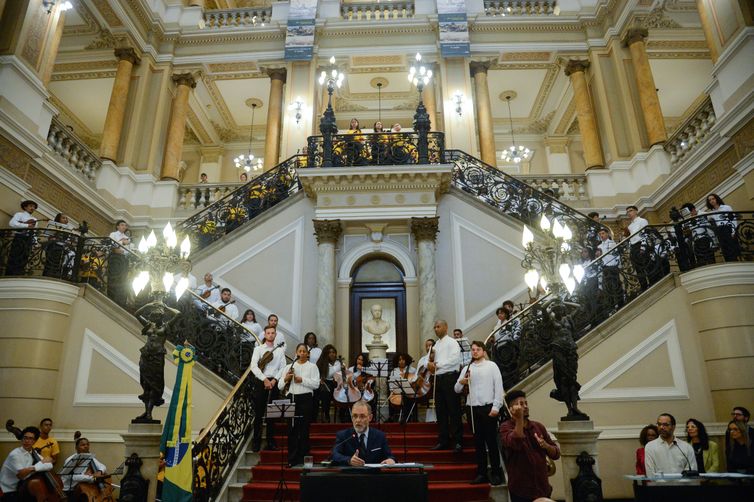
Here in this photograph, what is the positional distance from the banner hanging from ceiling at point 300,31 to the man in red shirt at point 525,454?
43.2 ft

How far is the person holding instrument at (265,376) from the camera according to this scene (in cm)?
635

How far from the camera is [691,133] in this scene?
35.3 ft

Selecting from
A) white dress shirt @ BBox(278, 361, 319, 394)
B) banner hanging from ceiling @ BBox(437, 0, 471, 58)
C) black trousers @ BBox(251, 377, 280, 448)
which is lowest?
black trousers @ BBox(251, 377, 280, 448)

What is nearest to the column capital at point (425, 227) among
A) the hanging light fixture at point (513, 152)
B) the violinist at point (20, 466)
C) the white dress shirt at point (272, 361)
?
the white dress shirt at point (272, 361)

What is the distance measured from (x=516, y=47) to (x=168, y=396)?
13428 mm

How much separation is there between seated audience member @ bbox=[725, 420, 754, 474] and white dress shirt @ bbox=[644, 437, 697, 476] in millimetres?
549

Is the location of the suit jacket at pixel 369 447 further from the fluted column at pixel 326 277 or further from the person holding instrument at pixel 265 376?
the fluted column at pixel 326 277

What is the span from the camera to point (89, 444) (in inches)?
273

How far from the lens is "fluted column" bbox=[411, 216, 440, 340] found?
368 inches

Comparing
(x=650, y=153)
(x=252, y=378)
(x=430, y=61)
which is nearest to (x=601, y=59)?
(x=650, y=153)

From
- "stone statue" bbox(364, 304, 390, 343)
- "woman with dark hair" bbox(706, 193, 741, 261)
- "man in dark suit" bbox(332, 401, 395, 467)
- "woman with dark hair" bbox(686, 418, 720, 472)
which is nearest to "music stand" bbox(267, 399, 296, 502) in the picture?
"man in dark suit" bbox(332, 401, 395, 467)

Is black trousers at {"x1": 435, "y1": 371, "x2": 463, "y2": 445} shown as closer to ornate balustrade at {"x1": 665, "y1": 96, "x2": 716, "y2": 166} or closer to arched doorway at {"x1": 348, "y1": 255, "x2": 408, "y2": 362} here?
arched doorway at {"x1": 348, "y1": 255, "x2": 408, "y2": 362}

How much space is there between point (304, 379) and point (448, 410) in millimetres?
1885

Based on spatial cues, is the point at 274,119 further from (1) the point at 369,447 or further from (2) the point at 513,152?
(1) the point at 369,447
